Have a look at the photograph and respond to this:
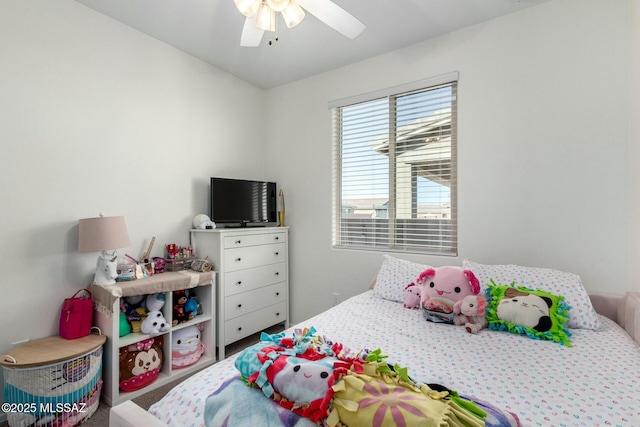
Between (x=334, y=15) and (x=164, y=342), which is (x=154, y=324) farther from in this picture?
(x=334, y=15)

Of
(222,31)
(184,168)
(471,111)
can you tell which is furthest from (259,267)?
(471,111)

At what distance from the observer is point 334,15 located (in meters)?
1.66

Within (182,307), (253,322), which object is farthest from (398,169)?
(182,307)

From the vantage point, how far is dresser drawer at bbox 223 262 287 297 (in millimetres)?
2707

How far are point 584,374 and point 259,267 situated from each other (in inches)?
95.3

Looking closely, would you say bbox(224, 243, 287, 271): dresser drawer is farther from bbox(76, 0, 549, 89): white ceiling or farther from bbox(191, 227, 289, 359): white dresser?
bbox(76, 0, 549, 89): white ceiling

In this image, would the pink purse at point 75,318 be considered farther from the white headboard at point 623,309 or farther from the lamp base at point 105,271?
the white headboard at point 623,309

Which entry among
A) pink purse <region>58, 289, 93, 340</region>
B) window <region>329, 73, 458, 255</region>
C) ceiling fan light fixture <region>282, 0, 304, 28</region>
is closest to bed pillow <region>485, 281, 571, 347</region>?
window <region>329, 73, 458, 255</region>

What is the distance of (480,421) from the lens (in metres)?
0.79

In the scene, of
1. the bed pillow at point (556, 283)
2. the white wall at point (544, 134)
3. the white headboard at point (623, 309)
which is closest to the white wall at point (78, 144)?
the white wall at point (544, 134)

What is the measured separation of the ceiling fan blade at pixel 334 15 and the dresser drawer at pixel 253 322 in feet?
7.96

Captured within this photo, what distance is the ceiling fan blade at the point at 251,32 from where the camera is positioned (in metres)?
1.73

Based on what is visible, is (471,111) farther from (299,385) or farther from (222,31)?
(299,385)

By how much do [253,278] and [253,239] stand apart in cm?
38
